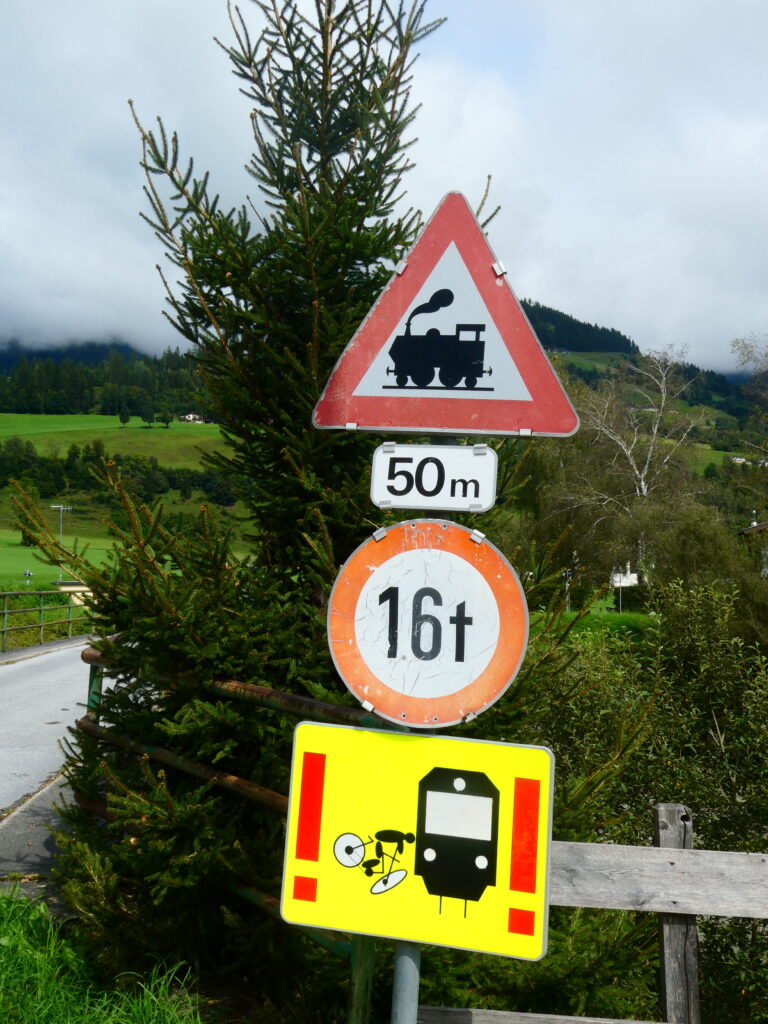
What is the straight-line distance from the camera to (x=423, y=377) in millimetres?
2229

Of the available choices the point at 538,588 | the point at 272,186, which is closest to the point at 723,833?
the point at 538,588

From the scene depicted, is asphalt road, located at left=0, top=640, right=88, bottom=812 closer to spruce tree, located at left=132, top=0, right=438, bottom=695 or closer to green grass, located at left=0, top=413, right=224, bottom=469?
spruce tree, located at left=132, top=0, right=438, bottom=695

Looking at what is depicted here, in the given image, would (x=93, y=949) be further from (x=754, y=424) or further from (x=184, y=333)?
(x=754, y=424)

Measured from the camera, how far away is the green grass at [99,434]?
437 feet

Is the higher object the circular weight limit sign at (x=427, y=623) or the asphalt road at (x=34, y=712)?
the circular weight limit sign at (x=427, y=623)

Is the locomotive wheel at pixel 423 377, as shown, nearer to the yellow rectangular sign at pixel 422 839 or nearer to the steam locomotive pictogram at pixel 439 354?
the steam locomotive pictogram at pixel 439 354

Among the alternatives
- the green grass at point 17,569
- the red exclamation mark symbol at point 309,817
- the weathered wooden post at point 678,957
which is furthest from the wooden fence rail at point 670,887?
the green grass at point 17,569

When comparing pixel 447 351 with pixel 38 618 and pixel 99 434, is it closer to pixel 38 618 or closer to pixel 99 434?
pixel 38 618

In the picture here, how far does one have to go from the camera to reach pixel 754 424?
1249 inches

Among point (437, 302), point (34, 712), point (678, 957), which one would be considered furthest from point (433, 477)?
point (34, 712)

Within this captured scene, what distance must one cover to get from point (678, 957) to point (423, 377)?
82.7 inches

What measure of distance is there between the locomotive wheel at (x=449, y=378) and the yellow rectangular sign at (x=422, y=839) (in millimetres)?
851

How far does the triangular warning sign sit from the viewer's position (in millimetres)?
2195

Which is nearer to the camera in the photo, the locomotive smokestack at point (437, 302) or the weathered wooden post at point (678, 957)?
the locomotive smokestack at point (437, 302)
